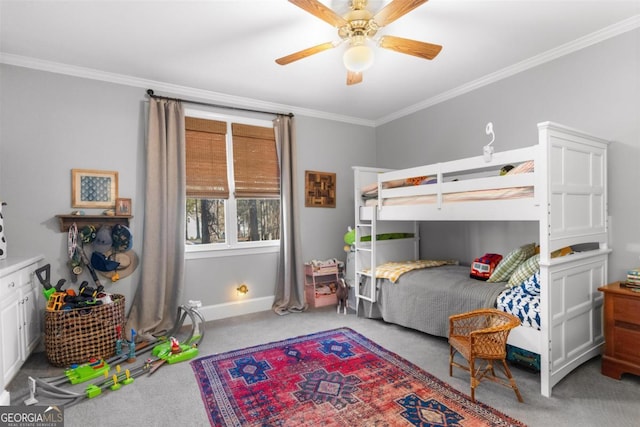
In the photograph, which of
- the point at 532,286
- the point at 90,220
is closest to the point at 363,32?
the point at 532,286

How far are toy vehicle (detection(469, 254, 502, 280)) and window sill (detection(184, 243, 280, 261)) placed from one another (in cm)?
231

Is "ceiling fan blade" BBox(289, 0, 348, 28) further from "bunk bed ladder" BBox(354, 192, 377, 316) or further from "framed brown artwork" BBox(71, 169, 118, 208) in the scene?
"framed brown artwork" BBox(71, 169, 118, 208)

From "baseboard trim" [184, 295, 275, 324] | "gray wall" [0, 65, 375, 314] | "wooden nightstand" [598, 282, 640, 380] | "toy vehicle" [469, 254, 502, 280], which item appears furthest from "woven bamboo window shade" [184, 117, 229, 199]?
"wooden nightstand" [598, 282, 640, 380]

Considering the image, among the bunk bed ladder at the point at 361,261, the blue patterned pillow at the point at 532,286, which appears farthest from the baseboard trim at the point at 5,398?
the blue patterned pillow at the point at 532,286

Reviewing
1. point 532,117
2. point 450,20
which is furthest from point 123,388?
point 532,117

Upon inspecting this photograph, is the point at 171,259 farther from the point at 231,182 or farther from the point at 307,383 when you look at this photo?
the point at 307,383

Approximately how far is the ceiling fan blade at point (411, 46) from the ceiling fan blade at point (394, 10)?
0.47 ft

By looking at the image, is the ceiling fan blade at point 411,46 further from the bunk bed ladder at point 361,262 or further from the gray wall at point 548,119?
the bunk bed ladder at point 361,262

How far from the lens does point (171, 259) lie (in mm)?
3508

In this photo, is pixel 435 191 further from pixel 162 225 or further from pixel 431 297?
pixel 162 225

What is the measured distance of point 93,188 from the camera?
3252 mm

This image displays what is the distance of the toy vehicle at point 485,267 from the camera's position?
118 inches

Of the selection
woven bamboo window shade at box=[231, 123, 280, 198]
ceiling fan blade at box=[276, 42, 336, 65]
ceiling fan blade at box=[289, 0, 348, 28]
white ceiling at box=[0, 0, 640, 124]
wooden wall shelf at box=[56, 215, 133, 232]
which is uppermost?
white ceiling at box=[0, 0, 640, 124]

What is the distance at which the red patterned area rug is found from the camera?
1956mm
